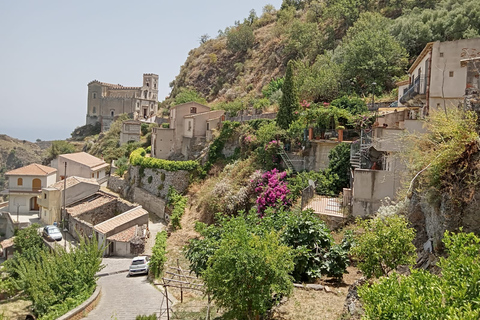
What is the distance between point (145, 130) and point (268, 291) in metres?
49.8

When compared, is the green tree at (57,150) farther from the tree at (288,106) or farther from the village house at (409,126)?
the village house at (409,126)

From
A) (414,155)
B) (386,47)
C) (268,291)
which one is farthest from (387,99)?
(268,291)

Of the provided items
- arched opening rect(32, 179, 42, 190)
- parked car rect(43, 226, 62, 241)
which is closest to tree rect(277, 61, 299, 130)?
parked car rect(43, 226, 62, 241)

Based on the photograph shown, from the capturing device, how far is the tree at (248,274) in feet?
32.9

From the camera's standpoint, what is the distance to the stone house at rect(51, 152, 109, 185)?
146 feet

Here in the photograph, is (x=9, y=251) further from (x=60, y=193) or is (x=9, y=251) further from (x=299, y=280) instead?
(x=299, y=280)

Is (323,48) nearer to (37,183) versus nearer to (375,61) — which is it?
(375,61)

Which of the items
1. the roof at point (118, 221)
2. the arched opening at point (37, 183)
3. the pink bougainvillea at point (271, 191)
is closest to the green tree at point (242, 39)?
the arched opening at point (37, 183)

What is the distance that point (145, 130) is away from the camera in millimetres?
57312

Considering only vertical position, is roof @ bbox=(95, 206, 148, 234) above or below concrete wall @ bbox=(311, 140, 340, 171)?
below

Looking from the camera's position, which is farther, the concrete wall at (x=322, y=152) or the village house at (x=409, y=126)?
the concrete wall at (x=322, y=152)

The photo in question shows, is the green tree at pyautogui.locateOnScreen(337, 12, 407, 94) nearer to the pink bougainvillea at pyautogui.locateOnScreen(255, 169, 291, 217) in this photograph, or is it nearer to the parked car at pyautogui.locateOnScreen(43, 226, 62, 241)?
the pink bougainvillea at pyautogui.locateOnScreen(255, 169, 291, 217)

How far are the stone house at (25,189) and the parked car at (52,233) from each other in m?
12.7

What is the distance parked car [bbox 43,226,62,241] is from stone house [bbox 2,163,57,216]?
12.7m
